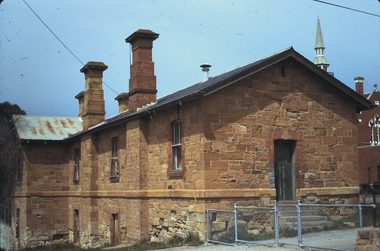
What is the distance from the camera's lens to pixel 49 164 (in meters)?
30.3

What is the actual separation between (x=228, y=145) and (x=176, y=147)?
2309 millimetres

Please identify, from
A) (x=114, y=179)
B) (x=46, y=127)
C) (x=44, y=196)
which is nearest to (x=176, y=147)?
(x=114, y=179)

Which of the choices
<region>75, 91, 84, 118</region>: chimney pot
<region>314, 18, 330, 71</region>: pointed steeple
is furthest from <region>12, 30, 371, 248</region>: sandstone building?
<region>314, 18, 330, 71</region>: pointed steeple

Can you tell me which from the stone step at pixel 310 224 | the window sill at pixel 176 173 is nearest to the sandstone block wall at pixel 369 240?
the stone step at pixel 310 224

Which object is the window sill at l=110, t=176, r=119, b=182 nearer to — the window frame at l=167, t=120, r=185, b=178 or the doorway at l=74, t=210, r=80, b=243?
the window frame at l=167, t=120, r=185, b=178

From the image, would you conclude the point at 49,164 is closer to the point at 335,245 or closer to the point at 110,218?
the point at 110,218

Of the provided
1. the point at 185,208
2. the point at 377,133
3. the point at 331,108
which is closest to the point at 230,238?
the point at 185,208

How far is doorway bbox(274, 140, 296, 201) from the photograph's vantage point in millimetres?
18172

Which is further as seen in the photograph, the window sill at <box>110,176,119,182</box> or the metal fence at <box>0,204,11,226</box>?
the metal fence at <box>0,204,11,226</box>

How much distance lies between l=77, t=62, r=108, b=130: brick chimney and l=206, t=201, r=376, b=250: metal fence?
45.1 feet

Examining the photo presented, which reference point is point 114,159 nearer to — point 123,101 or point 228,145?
point 228,145

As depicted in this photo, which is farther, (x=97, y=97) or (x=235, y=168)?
(x=97, y=97)

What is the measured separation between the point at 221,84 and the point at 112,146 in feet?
29.3

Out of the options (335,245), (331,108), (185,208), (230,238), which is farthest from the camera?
(331,108)
